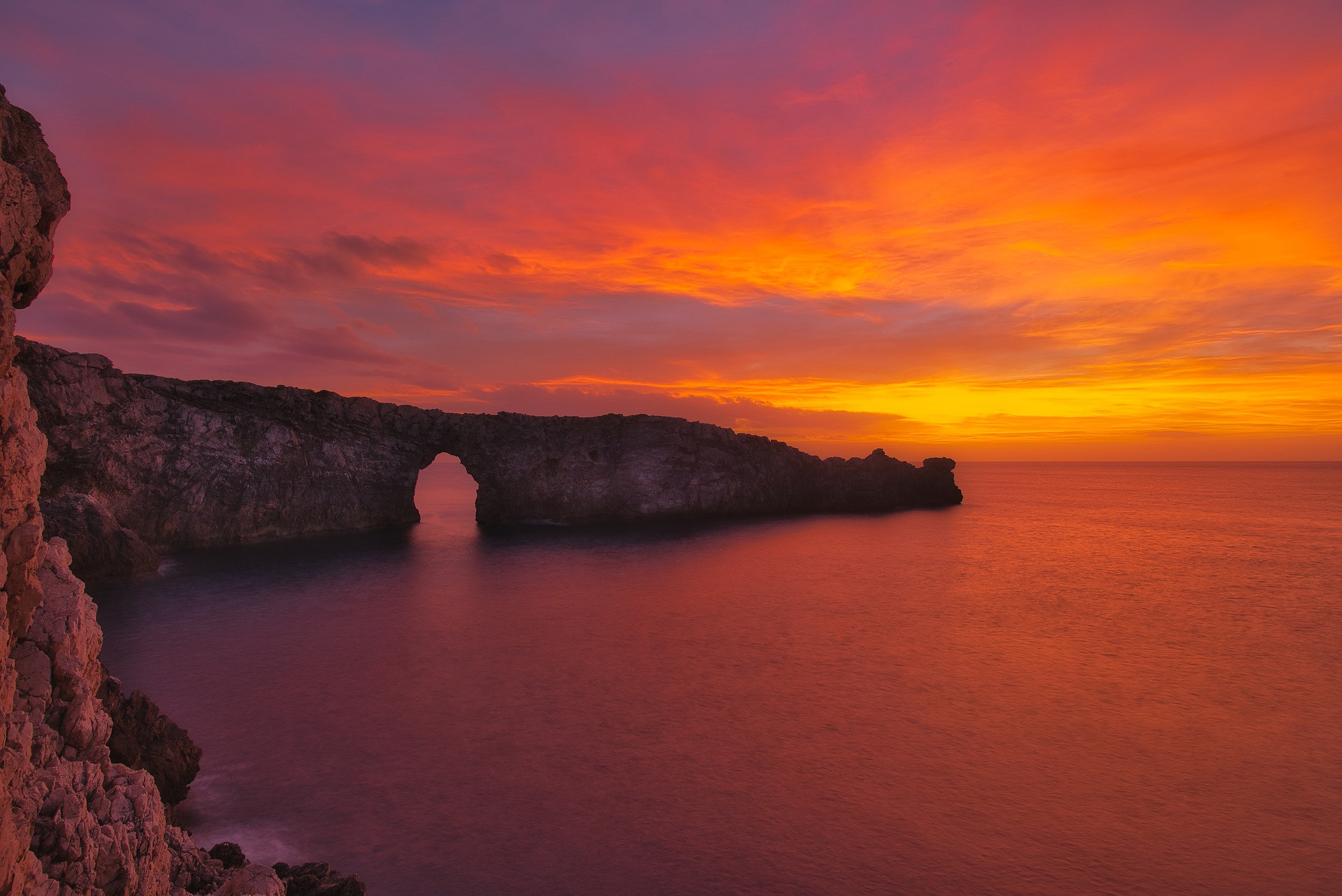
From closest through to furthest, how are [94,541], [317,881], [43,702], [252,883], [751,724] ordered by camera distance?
[43,702] < [252,883] < [317,881] < [751,724] < [94,541]

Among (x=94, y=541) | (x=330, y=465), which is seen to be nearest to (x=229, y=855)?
(x=94, y=541)

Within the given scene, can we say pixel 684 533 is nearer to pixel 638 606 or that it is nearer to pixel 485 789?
pixel 638 606

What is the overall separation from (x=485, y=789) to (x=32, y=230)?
11909mm

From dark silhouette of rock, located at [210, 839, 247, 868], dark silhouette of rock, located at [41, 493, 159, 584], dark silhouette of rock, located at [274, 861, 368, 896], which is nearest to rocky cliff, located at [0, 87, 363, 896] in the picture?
dark silhouette of rock, located at [274, 861, 368, 896]

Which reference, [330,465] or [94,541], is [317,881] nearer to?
[94,541]

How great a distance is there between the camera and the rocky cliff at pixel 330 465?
125 ft

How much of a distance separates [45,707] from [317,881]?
4386 mm

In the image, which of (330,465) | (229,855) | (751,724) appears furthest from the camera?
(330,465)

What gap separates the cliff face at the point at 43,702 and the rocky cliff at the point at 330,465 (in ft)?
103

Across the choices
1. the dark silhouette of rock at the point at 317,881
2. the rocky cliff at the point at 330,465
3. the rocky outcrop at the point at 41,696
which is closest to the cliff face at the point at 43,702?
the rocky outcrop at the point at 41,696

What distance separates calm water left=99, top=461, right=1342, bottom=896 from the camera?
38.0 ft

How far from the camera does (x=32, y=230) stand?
592 cm

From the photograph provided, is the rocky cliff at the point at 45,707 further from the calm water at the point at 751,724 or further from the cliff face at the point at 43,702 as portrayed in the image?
the calm water at the point at 751,724

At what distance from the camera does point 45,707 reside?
23.7 ft
